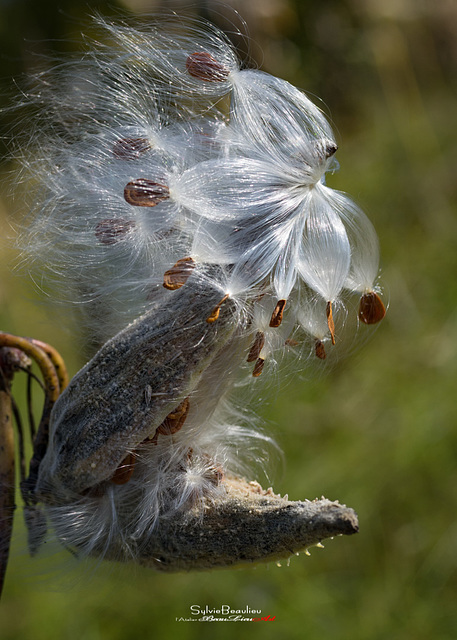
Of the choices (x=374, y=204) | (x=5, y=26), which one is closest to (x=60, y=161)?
(x=374, y=204)

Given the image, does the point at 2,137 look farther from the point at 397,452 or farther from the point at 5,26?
the point at 5,26

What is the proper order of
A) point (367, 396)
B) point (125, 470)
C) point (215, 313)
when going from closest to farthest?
point (215, 313), point (125, 470), point (367, 396)

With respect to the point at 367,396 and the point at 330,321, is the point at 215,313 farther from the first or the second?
the point at 367,396

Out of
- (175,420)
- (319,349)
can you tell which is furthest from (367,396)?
(175,420)

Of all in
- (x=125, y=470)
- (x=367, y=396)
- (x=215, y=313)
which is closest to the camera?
(x=215, y=313)

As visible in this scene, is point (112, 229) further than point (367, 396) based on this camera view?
No

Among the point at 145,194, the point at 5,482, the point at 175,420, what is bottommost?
the point at 5,482

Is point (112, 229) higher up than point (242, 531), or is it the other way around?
point (112, 229)
